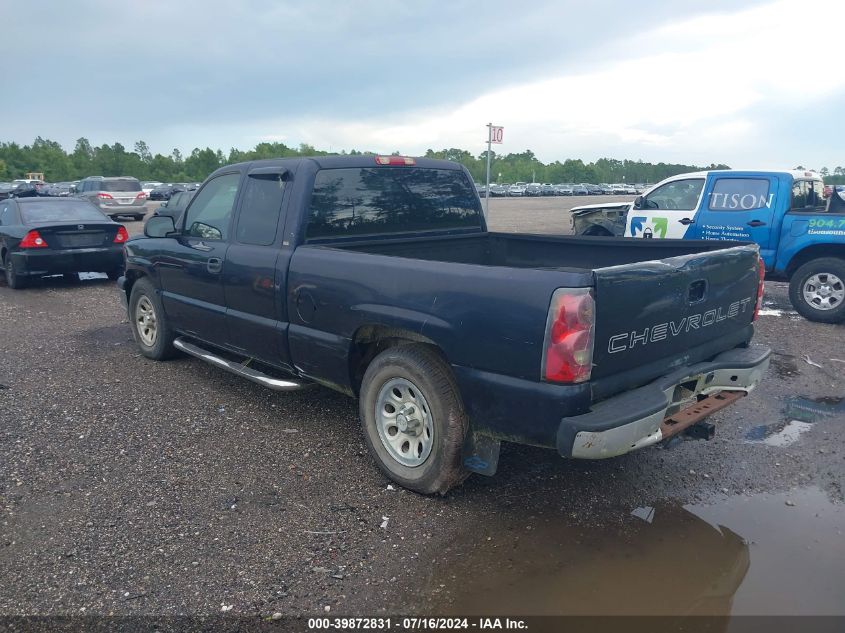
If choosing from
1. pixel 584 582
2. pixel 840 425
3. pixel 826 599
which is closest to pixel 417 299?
pixel 584 582

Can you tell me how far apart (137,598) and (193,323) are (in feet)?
9.84

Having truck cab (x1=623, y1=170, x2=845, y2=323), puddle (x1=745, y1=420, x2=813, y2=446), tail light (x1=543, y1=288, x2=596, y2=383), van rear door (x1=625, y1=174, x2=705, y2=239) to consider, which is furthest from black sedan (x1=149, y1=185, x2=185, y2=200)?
tail light (x1=543, y1=288, x2=596, y2=383)

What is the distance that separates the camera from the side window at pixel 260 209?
4652 mm

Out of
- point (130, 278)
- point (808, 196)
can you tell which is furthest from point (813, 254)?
Answer: point (130, 278)

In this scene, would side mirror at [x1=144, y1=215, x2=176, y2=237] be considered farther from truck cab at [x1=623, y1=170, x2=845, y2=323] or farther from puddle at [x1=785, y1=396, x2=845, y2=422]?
truck cab at [x1=623, y1=170, x2=845, y2=323]

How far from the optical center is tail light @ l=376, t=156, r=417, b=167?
4.96 metres

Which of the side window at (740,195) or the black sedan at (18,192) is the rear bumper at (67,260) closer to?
the side window at (740,195)

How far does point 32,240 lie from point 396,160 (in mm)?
7983

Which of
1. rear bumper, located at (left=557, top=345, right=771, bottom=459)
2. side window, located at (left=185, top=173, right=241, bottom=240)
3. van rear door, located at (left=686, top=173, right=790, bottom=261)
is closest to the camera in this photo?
rear bumper, located at (left=557, top=345, right=771, bottom=459)

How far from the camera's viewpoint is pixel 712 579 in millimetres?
3051

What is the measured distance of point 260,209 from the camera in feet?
15.8

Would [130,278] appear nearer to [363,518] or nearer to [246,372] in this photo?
[246,372]

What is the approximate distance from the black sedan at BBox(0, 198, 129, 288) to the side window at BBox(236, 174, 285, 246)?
686 cm

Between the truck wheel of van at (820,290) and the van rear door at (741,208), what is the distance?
1.69 ft
